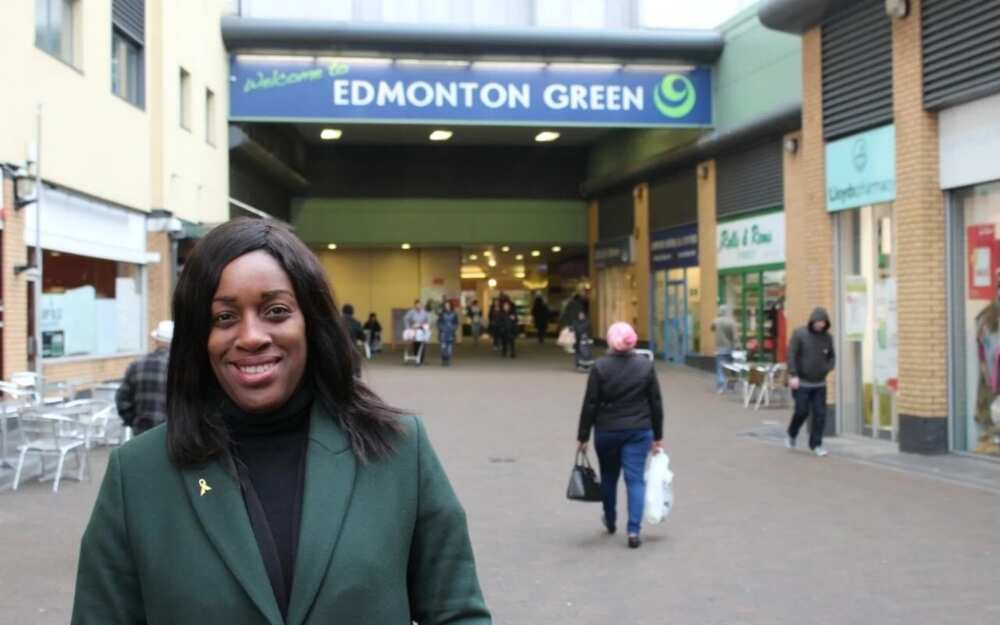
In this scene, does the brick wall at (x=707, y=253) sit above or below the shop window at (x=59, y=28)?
below

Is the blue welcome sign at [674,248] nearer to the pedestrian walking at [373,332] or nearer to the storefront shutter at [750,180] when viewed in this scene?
the storefront shutter at [750,180]

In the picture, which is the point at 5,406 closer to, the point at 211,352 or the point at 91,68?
the point at 91,68

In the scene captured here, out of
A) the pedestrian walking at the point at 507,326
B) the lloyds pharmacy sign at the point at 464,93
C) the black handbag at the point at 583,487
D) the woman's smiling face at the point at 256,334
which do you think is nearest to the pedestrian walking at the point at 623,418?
the black handbag at the point at 583,487

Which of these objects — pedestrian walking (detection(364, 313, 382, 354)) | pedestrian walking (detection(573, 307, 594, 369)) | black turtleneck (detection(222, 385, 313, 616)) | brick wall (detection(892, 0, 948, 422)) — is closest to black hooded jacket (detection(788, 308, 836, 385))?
brick wall (detection(892, 0, 948, 422))

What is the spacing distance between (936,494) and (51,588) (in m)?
7.48

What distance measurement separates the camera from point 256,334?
2.00m

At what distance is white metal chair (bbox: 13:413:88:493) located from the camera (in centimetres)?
1066

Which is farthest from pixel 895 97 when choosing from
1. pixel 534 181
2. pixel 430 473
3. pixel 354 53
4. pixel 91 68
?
pixel 534 181

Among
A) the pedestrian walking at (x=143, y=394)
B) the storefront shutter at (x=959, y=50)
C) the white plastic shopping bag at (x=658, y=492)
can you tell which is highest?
the storefront shutter at (x=959, y=50)

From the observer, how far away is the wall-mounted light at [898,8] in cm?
1287

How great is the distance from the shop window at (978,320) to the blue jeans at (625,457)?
542cm

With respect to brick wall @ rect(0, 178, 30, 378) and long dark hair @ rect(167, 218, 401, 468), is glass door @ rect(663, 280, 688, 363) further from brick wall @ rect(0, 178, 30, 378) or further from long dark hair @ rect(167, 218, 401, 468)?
long dark hair @ rect(167, 218, 401, 468)

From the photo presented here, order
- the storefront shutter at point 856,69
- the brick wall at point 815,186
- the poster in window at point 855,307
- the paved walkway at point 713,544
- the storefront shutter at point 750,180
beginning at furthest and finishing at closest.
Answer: the storefront shutter at point 750,180 → the brick wall at point 815,186 → the poster in window at point 855,307 → the storefront shutter at point 856,69 → the paved walkway at point 713,544

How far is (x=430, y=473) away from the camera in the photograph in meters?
2.12
